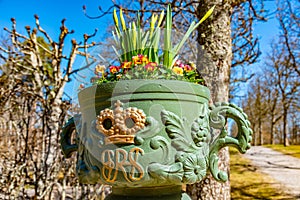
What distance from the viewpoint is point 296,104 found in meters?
11.2

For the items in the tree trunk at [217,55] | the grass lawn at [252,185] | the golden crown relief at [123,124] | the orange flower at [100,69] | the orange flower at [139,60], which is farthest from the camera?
the grass lawn at [252,185]

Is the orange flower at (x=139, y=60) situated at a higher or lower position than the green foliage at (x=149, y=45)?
lower

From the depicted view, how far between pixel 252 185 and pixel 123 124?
505 cm

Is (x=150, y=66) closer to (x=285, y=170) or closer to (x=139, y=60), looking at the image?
(x=139, y=60)

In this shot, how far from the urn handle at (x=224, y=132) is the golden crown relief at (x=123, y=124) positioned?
36 centimetres

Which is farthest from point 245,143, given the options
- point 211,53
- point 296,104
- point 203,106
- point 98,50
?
point 296,104

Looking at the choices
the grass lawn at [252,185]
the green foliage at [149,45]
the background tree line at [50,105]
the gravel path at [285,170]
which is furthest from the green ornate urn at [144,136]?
the gravel path at [285,170]

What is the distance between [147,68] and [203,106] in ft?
0.87

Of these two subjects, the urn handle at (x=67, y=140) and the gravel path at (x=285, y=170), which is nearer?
the urn handle at (x=67, y=140)

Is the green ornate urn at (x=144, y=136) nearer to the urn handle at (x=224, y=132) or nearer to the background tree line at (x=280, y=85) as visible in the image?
the urn handle at (x=224, y=132)

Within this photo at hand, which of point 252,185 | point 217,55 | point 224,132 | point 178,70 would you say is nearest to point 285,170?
point 252,185

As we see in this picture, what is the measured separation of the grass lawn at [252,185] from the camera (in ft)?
15.6

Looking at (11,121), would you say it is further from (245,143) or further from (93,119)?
(245,143)

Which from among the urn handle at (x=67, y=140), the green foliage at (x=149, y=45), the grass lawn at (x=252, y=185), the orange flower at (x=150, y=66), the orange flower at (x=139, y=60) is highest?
the green foliage at (x=149, y=45)
